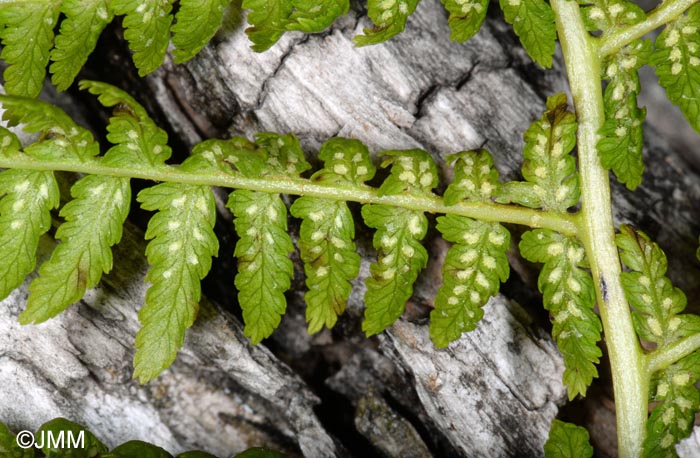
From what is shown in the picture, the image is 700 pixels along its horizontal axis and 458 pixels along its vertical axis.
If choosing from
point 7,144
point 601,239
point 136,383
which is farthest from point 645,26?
point 136,383

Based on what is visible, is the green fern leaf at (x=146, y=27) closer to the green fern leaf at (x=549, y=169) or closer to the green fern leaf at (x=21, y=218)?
the green fern leaf at (x=21, y=218)

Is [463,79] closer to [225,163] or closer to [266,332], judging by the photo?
[225,163]

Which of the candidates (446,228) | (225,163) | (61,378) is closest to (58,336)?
(61,378)

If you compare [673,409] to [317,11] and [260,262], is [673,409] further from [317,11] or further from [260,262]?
[317,11]

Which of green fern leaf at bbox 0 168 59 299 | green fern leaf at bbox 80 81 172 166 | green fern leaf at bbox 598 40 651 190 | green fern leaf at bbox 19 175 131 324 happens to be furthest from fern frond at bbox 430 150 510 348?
green fern leaf at bbox 0 168 59 299

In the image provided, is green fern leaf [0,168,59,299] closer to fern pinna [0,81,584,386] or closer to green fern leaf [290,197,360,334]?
fern pinna [0,81,584,386]

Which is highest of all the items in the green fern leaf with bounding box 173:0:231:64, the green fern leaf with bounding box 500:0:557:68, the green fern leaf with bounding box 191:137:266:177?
the green fern leaf with bounding box 500:0:557:68
